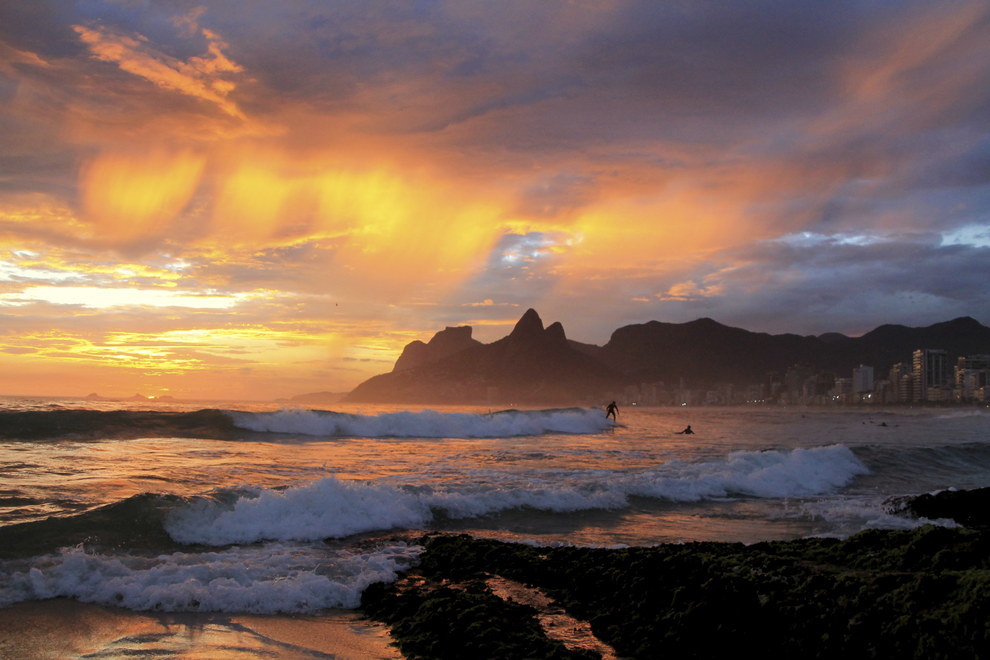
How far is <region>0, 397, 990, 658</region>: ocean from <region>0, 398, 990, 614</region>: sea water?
1.7 inches

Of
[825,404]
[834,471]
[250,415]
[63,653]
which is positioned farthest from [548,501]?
[825,404]

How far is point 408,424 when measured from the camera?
44125 mm

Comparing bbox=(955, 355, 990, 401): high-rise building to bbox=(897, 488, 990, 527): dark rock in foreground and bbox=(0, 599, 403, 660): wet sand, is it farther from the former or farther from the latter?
bbox=(0, 599, 403, 660): wet sand

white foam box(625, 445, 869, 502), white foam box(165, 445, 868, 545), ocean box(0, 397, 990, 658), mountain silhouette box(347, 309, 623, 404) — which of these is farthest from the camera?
mountain silhouette box(347, 309, 623, 404)

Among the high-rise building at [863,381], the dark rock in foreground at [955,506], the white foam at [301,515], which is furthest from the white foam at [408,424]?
the high-rise building at [863,381]

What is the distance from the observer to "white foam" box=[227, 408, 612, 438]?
38.3 meters

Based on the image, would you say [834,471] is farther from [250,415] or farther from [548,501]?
[250,415]

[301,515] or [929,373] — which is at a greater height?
[929,373]

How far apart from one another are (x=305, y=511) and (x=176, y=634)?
5.29 metres

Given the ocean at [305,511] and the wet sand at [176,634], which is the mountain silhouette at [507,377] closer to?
the ocean at [305,511]

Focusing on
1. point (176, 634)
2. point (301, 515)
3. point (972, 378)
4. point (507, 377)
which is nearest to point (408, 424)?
point (301, 515)

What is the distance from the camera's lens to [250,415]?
38.4m

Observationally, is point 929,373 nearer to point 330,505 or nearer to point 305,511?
point 330,505

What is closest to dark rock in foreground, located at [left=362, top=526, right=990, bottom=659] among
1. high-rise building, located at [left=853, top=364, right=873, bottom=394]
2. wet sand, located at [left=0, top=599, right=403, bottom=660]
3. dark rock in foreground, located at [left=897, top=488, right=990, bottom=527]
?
wet sand, located at [left=0, top=599, right=403, bottom=660]
